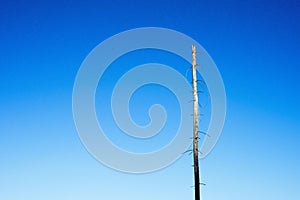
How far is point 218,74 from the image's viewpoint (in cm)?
2294

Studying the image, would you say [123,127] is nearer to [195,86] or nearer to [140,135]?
[140,135]

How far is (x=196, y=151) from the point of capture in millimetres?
19266

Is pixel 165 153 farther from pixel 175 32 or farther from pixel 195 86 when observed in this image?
pixel 175 32

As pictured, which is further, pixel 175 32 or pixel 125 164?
pixel 175 32

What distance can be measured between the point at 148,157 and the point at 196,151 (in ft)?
23.6

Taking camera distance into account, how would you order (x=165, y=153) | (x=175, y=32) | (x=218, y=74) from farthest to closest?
(x=175, y=32), (x=165, y=153), (x=218, y=74)

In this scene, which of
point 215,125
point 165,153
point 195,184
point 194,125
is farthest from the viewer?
point 165,153

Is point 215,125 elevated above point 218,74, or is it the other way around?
point 218,74

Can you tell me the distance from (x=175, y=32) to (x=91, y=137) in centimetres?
958

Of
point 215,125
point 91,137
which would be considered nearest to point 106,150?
point 91,137

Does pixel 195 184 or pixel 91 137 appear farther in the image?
pixel 91 137

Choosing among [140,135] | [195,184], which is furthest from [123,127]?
[195,184]

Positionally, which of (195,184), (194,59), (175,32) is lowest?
(195,184)

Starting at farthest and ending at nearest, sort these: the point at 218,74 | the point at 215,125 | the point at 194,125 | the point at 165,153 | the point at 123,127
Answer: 1. the point at 123,127
2. the point at 165,153
3. the point at 218,74
4. the point at 215,125
5. the point at 194,125
